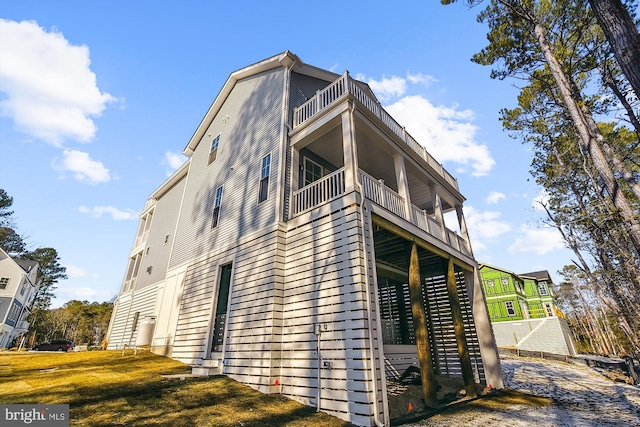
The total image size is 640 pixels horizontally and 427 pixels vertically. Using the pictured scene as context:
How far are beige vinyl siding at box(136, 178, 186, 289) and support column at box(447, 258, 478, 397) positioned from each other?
478 inches

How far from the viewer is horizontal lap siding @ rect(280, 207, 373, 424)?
5469 millimetres

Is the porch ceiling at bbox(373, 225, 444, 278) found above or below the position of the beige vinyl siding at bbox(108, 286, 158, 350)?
above

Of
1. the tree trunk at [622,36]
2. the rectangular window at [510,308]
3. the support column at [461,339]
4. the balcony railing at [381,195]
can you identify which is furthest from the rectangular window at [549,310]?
the tree trunk at [622,36]

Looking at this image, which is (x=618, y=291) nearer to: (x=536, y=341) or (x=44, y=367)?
(x=536, y=341)

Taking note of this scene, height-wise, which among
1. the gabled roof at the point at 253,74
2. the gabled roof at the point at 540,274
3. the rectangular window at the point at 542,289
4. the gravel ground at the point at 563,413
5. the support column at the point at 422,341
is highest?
the gabled roof at the point at 253,74

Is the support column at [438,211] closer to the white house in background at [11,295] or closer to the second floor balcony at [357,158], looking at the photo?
the second floor balcony at [357,158]

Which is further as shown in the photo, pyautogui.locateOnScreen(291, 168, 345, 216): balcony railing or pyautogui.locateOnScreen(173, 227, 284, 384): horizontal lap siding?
Result: pyautogui.locateOnScreen(291, 168, 345, 216): balcony railing

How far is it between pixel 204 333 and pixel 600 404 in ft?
37.7

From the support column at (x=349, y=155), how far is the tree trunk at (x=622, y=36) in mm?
4821

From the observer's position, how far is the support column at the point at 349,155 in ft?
23.0

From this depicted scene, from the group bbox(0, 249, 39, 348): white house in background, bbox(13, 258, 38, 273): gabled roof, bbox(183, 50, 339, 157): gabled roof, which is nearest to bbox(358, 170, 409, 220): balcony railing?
bbox(183, 50, 339, 157): gabled roof

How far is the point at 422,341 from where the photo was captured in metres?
6.83

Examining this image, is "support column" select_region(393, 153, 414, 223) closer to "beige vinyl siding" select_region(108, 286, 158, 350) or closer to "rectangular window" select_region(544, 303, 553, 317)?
"beige vinyl siding" select_region(108, 286, 158, 350)

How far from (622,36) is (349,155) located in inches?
199
